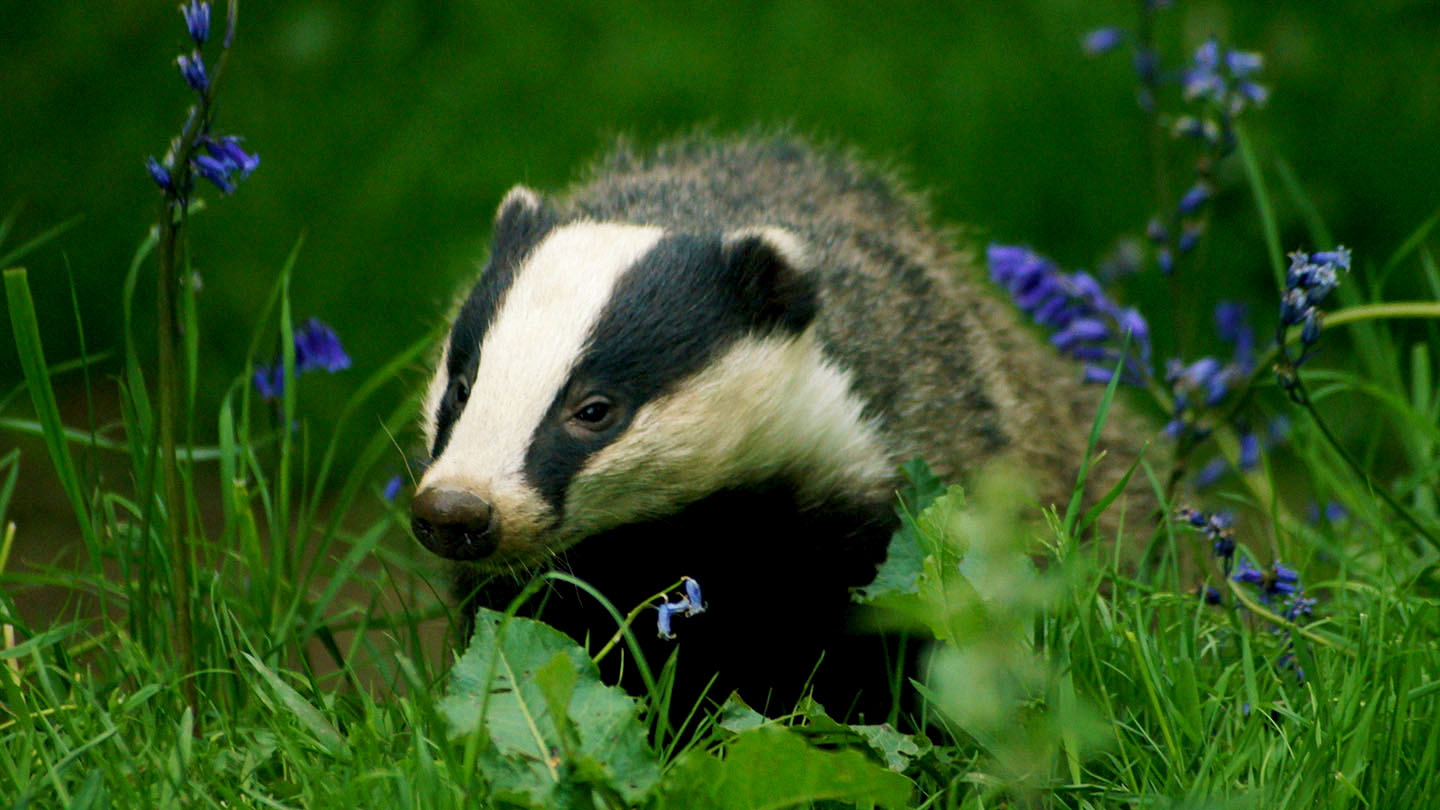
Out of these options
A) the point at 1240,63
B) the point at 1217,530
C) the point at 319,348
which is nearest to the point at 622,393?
the point at 319,348

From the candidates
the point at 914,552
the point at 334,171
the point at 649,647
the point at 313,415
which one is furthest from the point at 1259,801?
the point at 334,171

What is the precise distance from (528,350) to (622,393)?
0.17 metres

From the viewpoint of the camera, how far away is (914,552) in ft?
8.93

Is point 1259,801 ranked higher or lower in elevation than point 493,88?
lower

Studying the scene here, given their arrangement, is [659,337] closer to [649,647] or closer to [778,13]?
[649,647]

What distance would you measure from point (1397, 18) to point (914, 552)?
4.24 meters

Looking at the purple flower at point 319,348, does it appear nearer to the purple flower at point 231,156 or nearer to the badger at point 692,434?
the badger at point 692,434

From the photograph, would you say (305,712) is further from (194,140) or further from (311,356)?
(311,356)

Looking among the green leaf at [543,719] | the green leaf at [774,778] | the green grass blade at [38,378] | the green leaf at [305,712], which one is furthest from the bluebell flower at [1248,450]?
the green grass blade at [38,378]

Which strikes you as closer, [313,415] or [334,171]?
[313,415]

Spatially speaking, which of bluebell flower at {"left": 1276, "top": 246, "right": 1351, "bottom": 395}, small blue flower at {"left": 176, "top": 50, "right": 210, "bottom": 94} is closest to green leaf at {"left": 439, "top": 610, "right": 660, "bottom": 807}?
small blue flower at {"left": 176, "top": 50, "right": 210, "bottom": 94}

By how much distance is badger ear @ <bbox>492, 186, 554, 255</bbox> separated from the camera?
3141mm

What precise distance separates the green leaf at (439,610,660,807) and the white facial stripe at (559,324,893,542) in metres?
0.32

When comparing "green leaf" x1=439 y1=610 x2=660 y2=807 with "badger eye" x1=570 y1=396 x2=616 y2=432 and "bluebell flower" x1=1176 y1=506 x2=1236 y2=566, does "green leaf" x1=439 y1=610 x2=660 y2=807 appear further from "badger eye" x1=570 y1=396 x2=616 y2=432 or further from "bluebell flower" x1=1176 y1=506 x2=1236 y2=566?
"bluebell flower" x1=1176 y1=506 x2=1236 y2=566
